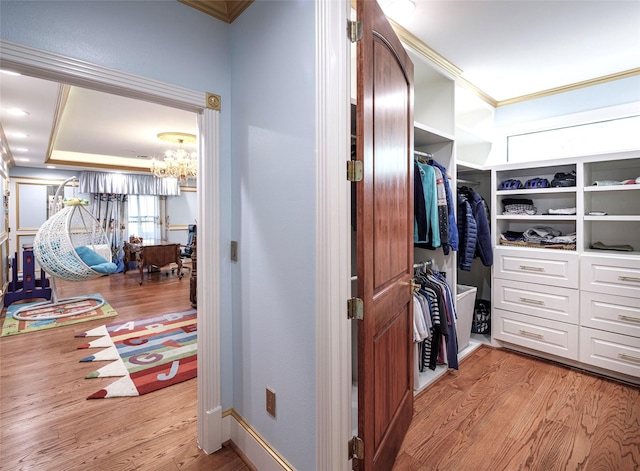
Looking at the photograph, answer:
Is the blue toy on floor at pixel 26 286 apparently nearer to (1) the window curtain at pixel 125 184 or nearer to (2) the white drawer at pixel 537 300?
(1) the window curtain at pixel 125 184

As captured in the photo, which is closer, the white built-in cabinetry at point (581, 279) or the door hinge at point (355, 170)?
the door hinge at point (355, 170)

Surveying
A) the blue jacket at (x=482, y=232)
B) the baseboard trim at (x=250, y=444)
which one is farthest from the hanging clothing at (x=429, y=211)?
the baseboard trim at (x=250, y=444)

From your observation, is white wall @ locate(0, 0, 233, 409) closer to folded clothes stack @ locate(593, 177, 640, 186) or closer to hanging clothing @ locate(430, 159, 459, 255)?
hanging clothing @ locate(430, 159, 459, 255)

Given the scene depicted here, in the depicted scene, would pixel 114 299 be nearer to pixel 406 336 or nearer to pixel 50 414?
pixel 50 414

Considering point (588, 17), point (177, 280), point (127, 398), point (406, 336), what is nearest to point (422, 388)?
point (406, 336)

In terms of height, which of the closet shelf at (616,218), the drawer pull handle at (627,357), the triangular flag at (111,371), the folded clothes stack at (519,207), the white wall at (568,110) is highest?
the white wall at (568,110)

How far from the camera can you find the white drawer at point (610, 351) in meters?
2.45

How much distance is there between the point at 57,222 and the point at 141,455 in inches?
145

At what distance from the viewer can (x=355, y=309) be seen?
1.31 m

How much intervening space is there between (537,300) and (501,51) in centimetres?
211

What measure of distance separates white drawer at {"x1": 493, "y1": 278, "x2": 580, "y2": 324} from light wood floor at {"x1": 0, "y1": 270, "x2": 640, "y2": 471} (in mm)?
451

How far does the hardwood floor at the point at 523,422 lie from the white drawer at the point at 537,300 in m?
0.47

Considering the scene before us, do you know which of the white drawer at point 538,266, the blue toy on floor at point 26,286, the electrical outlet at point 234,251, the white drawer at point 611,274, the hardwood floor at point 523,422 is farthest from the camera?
the blue toy on floor at point 26,286

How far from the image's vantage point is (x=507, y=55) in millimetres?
2588
